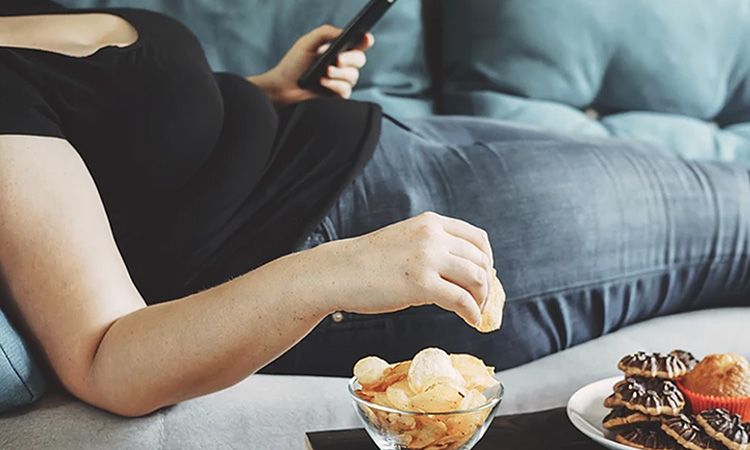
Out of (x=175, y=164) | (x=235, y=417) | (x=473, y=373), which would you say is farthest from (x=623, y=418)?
(x=175, y=164)

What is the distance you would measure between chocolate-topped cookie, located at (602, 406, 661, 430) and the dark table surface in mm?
23

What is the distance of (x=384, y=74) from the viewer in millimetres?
1855

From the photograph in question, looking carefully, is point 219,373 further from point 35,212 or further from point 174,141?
point 174,141

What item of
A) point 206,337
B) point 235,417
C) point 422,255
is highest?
point 422,255

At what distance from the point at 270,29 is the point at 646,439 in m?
1.07

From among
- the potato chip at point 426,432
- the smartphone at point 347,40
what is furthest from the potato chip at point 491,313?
the smartphone at point 347,40

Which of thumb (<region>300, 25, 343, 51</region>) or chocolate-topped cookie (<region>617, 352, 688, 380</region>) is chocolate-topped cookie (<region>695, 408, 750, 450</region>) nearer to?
chocolate-topped cookie (<region>617, 352, 688, 380</region>)

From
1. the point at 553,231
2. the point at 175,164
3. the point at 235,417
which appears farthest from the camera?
the point at 553,231

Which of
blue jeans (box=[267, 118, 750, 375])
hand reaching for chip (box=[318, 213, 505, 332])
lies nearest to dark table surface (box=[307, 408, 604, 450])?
hand reaching for chip (box=[318, 213, 505, 332])

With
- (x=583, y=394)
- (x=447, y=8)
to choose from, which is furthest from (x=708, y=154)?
(x=583, y=394)

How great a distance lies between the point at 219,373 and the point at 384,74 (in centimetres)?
99

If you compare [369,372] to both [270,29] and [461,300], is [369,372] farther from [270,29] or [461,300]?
[270,29]

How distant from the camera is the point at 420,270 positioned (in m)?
0.85

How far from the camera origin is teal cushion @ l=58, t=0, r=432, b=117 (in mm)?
1743
